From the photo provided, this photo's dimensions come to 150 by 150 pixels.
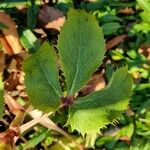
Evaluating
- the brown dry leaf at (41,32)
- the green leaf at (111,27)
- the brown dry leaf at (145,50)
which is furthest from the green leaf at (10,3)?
the brown dry leaf at (145,50)

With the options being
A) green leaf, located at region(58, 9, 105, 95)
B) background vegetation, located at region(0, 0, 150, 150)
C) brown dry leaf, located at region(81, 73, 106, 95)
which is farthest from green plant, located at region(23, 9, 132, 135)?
brown dry leaf, located at region(81, 73, 106, 95)

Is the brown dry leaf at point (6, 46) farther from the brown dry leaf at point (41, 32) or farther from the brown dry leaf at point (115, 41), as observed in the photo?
the brown dry leaf at point (115, 41)

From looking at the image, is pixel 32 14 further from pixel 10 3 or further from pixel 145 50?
pixel 145 50

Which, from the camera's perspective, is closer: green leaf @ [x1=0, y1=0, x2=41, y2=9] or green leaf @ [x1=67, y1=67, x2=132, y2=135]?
green leaf @ [x1=67, y1=67, x2=132, y2=135]

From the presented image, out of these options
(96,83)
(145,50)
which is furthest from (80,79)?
(145,50)

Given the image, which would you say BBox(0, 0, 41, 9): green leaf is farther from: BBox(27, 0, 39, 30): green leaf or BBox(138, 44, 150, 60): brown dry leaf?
BBox(138, 44, 150, 60): brown dry leaf

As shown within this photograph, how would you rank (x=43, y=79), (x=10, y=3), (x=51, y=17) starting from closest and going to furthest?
(x=43, y=79) → (x=10, y=3) → (x=51, y=17)
